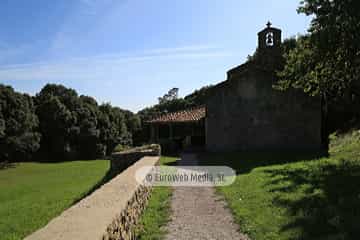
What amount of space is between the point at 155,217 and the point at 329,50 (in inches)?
326

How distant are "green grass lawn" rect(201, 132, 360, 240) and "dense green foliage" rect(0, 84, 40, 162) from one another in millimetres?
31840

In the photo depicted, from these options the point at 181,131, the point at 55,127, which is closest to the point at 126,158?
the point at 181,131

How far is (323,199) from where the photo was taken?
6.79 meters

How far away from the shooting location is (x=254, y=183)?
940 centimetres

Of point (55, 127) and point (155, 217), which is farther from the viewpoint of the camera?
point (55, 127)

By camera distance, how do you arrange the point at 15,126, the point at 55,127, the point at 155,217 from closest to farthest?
the point at 155,217 < the point at 15,126 < the point at 55,127

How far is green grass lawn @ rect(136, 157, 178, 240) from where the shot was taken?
5.55 meters

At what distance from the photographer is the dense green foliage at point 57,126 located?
3591cm

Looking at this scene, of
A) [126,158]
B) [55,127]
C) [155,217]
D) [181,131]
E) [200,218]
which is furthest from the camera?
[55,127]

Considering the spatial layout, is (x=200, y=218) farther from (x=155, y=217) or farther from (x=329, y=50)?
(x=329, y=50)

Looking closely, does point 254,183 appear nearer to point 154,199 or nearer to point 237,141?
point 154,199

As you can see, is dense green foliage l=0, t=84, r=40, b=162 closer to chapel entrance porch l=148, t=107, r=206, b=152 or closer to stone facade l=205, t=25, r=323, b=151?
chapel entrance porch l=148, t=107, r=206, b=152

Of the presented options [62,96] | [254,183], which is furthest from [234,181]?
[62,96]

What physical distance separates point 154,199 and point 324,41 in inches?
293
